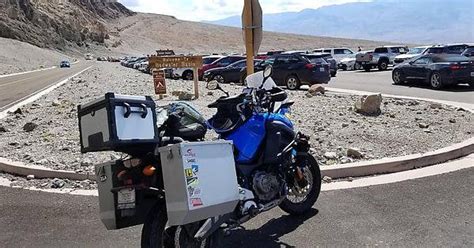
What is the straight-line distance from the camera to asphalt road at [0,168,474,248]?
491 centimetres

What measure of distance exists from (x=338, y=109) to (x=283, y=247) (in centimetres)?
749

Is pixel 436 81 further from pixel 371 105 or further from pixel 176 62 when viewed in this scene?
pixel 371 105

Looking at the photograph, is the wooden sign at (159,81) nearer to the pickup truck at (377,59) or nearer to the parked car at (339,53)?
the pickup truck at (377,59)

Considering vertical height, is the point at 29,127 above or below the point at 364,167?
above

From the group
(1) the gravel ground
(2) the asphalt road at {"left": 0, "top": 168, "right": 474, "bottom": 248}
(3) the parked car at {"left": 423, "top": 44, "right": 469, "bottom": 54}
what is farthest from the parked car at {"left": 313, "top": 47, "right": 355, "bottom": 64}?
(2) the asphalt road at {"left": 0, "top": 168, "right": 474, "bottom": 248}

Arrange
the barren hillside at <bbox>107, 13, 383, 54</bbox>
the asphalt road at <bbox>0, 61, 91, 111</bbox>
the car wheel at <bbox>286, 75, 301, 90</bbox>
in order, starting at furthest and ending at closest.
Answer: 1. the barren hillside at <bbox>107, 13, 383, 54</bbox>
2. the car wheel at <bbox>286, 75, 301, 90</bbox>
3. the asphalt road at <bbox>0, 61, 91, 111</bbox>

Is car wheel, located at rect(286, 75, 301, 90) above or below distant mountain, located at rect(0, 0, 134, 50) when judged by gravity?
below

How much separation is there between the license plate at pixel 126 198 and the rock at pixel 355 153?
4560 mm

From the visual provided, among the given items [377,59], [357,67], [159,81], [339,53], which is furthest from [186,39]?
[159,81]

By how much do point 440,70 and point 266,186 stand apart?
17.1 meters

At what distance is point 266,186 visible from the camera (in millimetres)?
4812

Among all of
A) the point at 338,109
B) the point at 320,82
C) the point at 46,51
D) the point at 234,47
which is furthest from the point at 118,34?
the point at 338,109

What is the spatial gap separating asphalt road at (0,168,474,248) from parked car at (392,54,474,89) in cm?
1436

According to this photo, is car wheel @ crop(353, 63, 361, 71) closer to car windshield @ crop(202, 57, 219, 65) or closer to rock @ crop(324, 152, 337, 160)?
car windshield @ crop(202, 57, 219, 65)
